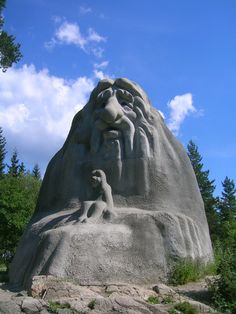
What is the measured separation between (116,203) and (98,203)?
2.02 feet

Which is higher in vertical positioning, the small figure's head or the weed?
the small figure's head

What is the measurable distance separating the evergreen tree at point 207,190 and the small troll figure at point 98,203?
86.2 ft

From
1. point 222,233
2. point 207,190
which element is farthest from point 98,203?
point 207,190

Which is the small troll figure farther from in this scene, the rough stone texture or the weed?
the weed

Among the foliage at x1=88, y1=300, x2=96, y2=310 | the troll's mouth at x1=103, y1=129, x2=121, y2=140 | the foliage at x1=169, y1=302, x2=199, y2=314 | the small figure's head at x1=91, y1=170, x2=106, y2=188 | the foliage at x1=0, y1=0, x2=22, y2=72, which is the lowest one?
the foliage at x1=88, y1=300, x2=96, y2=310

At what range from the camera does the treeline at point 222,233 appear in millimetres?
7254

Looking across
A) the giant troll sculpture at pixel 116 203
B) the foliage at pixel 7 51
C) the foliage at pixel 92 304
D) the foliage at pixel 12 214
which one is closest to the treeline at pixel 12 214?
the foliage at pixel 12 214

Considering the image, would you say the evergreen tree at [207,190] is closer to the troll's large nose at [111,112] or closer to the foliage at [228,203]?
the foliage at [228,203]

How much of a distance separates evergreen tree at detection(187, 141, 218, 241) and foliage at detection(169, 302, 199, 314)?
93.4 ft

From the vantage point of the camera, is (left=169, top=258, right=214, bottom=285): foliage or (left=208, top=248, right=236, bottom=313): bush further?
(left=169, top=258, right=214, bottom=285): foliage

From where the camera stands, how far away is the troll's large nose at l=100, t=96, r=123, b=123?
1024 centimetres

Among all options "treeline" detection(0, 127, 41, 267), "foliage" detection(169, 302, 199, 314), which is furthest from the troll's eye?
"treeline" detection(0, 127, 41, 267)

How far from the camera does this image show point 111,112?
10219 millimetres

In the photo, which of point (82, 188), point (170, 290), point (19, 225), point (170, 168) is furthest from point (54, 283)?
point (19, 225)
